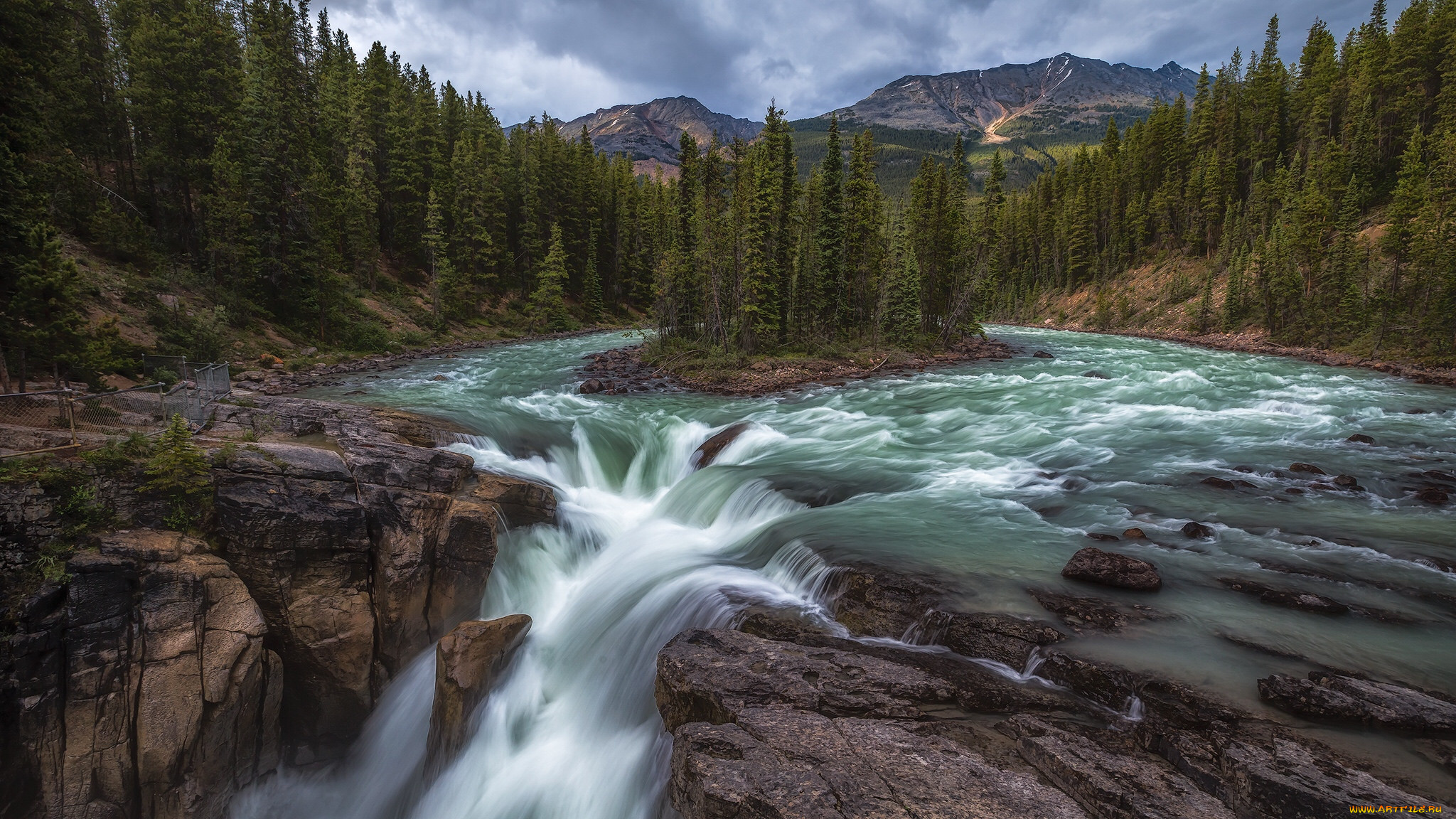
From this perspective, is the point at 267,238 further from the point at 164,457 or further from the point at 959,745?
the point at 959,745

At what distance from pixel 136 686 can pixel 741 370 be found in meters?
28.1

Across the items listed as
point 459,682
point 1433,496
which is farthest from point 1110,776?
point 1433,496

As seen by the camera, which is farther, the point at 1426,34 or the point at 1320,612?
the point at 1426,34

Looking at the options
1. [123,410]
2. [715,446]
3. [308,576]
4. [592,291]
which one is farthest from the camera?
[592,291]

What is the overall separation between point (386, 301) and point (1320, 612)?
5338cm

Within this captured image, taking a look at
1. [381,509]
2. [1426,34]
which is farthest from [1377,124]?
[381,509]

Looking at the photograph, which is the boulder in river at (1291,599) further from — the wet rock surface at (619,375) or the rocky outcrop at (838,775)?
the wet rock surface at (619,375)

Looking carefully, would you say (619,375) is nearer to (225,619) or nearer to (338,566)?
(338,566)

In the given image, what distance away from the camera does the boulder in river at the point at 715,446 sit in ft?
61.9

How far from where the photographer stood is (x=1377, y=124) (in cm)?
5409

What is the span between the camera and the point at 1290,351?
41.2 meters

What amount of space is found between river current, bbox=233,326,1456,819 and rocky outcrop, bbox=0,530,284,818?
4.32ft

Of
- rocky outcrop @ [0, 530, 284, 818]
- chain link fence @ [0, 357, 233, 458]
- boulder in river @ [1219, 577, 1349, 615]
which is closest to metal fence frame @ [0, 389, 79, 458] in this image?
chain link fence @ [0, 357, 233, 458]

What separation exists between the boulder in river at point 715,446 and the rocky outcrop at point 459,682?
9436 mm
